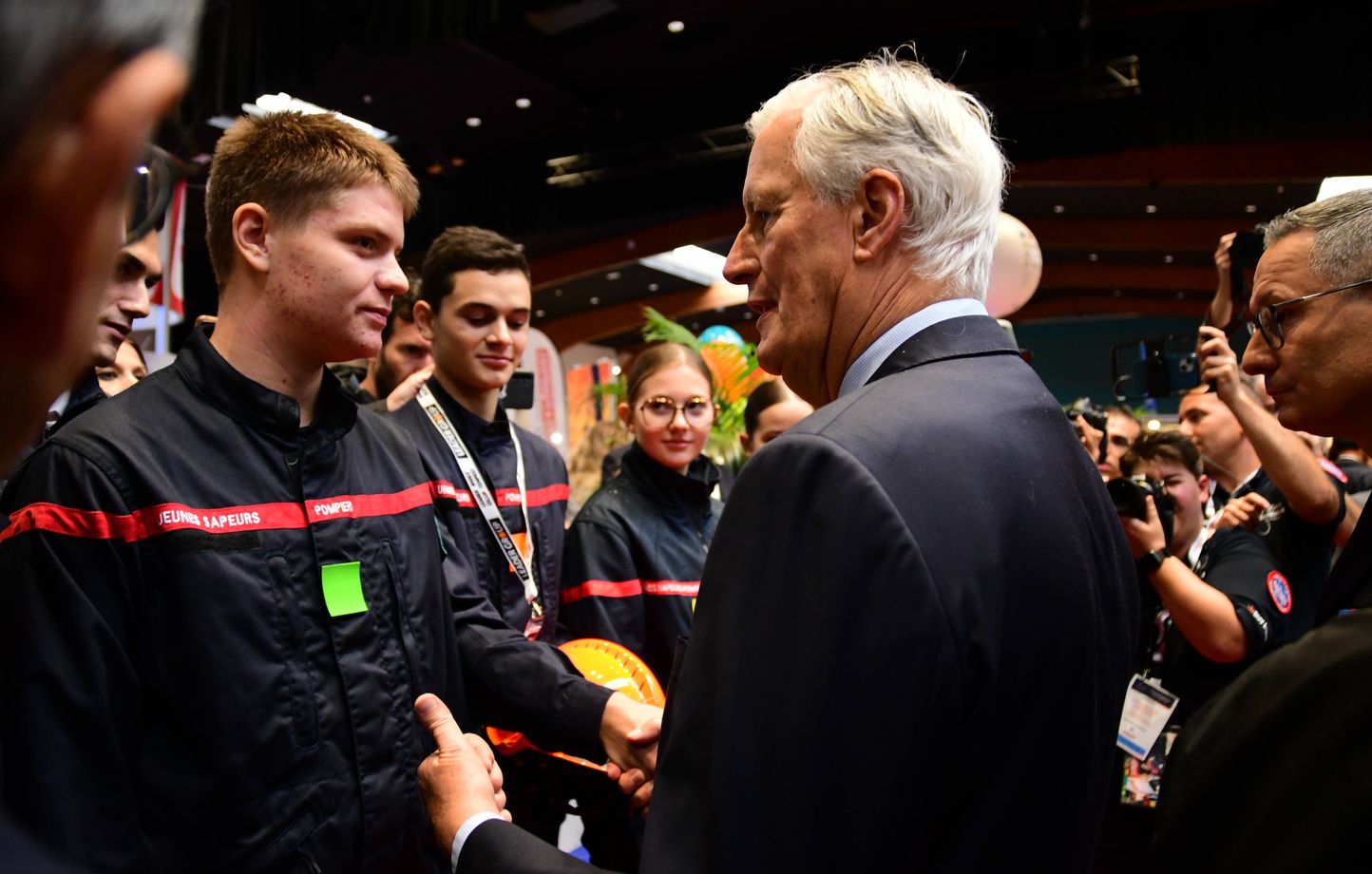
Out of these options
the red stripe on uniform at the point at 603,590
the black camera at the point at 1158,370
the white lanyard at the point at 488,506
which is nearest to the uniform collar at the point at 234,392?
the white lanyard at the point at 488,506

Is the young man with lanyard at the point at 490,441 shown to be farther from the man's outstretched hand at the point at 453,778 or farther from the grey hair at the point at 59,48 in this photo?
the grey hair at the point at 59,48

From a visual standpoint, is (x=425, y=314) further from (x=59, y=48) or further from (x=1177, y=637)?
(x=59, y=48)

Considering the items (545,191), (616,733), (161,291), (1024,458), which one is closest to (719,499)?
(616,733)

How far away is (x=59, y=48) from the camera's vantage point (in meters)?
0.41

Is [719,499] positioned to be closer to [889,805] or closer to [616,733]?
[616,733]

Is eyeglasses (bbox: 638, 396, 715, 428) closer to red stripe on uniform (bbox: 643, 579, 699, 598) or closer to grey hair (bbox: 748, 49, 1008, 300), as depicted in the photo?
red stripe on uniform (bbox: 643, 579, 699, 598)

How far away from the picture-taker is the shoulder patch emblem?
2.45 meters

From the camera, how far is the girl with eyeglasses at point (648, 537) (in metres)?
2.82

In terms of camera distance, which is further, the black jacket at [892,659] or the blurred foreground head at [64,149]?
the black jacket at [892,659]

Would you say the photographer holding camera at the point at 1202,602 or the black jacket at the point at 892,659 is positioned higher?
the black jacket at the point at 892,659

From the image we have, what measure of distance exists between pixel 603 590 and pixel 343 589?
1.32 meters

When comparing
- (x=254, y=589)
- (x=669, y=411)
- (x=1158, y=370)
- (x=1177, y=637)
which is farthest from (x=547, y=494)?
(x=1158, y=370)

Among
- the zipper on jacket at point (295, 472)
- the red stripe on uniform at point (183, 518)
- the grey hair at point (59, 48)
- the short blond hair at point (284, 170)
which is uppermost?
the short blond hair at point (284, 170)

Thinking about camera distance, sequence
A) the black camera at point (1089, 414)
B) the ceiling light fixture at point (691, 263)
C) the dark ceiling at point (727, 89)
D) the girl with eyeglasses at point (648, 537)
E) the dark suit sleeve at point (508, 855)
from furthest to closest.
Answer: the ceiling light fixture at point (691, 263) → the dark ceiling at point (727, 89) → the black camera at point (1089, 414) → the girl with eyeglasses at point (648, 537) → the dark suit sleeve at point (508, 855)
